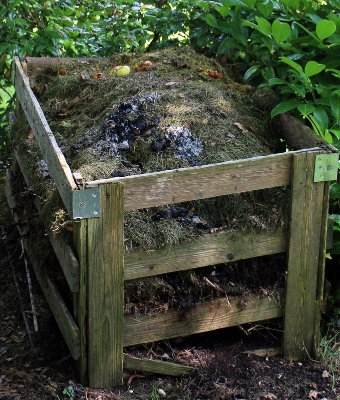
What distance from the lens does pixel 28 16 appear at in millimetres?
5988

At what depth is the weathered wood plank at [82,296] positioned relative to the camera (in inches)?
119

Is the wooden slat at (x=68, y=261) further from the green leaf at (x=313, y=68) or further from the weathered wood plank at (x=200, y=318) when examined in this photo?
the green leaf at (x=313, y=68)

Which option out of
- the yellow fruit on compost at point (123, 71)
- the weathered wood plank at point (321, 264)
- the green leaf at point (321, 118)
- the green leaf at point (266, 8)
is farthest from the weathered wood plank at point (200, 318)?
the yellow fruit on compost at point (123, 71)

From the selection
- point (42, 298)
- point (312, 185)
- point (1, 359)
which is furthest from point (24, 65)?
point (312, 185)

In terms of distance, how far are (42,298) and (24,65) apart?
194cm

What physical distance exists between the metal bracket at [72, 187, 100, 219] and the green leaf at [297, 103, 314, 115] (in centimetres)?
140

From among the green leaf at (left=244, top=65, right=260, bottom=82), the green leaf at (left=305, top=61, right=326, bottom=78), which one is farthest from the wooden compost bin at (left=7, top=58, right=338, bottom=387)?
the green leaf at (left=244, top=65, right=260, bottom=82)

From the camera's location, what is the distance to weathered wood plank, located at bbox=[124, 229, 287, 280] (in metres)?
3.24

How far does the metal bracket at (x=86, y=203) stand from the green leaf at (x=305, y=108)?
4.60ft

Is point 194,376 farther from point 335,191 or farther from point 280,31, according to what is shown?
point 280,31

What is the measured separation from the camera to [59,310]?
11.6 ft

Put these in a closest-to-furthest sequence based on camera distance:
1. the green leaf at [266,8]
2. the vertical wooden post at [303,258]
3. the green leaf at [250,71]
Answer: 1. the vertical wooden post at [303,258]
2. the green leaf at [266,8]
3. the green leaf at [250,71]

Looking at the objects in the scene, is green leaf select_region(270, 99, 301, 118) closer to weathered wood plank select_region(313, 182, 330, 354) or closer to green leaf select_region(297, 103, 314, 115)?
green leaf select_region(297, 103, 314, 115)

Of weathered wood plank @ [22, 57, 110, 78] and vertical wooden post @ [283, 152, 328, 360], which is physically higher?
weathered wood plank @ [22, 57, 110, 78]
